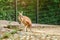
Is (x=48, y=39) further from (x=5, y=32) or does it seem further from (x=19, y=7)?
(x=19, y=7)

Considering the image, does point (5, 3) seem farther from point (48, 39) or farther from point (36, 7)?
point (48, 39)

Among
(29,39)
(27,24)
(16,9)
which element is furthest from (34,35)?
(16,9)

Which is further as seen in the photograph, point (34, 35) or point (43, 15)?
point (43, 15)

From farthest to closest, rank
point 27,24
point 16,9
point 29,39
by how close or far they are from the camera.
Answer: point 16,9 < point 27,24 < point 29,39

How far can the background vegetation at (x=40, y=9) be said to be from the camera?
40.5 feet

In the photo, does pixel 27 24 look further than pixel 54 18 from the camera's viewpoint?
No

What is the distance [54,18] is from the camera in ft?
41.5

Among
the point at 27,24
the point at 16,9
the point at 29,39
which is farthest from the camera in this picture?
the point at 16,9

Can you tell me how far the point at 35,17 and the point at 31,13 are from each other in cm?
25

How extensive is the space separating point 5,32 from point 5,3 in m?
5.03

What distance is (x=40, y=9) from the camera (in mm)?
12688

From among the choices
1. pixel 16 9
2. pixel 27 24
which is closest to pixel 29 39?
pixel 27 24

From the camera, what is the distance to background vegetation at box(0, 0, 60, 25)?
1234 centimetres

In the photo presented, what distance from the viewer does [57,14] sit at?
41.6 ft
